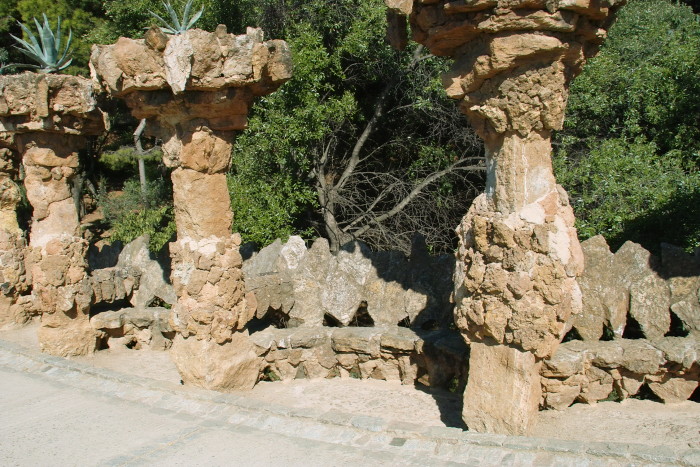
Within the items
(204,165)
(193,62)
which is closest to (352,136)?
(204,165)

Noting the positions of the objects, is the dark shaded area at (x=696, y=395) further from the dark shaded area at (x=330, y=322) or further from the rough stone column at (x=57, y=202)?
the rough stone column at (x=57, y=202)

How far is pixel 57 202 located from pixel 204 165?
2.84m

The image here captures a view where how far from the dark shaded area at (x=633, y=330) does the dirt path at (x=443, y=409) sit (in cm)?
66

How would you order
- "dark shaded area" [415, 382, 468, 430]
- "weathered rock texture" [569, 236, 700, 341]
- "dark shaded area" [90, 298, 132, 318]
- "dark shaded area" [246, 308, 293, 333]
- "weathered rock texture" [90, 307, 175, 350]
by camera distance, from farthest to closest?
1. "dark shaded area" [90, 298, 132, 318]
2. "weathered rock texture" [90, 307, 175, 350]
3. "dark shaded area" [246, 308, 293, 333]
4. "dark shaded area" [415, 382, 468, 430]
5. "weathered rock texture" [569, 236, 700, 341]

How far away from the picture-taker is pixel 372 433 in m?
4.36

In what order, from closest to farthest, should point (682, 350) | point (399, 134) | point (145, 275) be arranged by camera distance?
point (682, 350) < point (145, 275) < point (399, 134)

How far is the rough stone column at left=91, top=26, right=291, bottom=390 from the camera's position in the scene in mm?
5562

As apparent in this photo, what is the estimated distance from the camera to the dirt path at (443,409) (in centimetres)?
461

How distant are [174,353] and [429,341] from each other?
2376 mm

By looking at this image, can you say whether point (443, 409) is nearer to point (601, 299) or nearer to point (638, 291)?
point (601, 299)

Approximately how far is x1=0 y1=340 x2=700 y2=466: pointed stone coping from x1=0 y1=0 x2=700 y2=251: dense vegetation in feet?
12.9

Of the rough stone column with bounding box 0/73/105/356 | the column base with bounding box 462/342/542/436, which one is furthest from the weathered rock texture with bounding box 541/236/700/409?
the rough stone column with bounding box 0/73/105/356

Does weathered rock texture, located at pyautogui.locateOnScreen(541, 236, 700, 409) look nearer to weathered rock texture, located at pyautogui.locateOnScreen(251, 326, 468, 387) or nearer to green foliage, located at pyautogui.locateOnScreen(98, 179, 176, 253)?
weathered rock texture, located at pyautogui.locateOnScreen(251, 326, 468, 387)

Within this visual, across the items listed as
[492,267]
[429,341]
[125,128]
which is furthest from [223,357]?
[125,128]
